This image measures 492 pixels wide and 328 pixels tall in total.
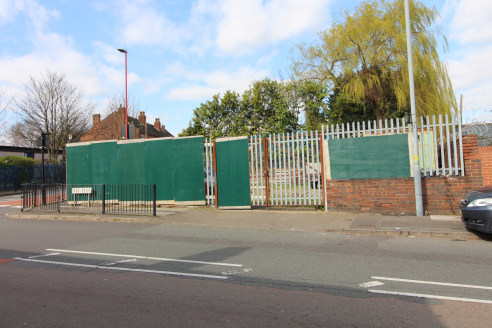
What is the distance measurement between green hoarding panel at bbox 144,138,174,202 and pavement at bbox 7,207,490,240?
0.74 metres

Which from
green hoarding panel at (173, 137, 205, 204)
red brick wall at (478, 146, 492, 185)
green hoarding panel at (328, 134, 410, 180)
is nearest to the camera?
red brick wall at (478, 146, 492, 185)

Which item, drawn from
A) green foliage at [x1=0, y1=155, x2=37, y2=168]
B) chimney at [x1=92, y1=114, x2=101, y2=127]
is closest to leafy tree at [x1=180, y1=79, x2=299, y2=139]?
green foliage at [x1=0, y1=155, x2=37, y2=168]

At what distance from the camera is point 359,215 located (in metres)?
11.1

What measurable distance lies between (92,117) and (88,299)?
4212cm

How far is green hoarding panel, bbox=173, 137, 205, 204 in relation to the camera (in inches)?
535

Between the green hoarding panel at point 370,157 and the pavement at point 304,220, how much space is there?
1.37 metres

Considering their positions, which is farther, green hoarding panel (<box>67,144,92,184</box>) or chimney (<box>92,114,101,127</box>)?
chimney (<box>92,114,101,127</box>)

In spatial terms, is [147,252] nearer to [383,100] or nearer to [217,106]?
[217,106]

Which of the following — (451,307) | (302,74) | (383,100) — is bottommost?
(451,307)

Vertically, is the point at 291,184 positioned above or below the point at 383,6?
below

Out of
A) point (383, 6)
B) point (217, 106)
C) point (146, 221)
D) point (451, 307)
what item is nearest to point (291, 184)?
point (146, 221)

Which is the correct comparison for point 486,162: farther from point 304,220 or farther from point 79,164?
point 79,164

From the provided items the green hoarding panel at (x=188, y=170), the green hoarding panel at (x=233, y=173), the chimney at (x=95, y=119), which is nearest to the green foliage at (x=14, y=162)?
the chimney at (x=95, y=119)

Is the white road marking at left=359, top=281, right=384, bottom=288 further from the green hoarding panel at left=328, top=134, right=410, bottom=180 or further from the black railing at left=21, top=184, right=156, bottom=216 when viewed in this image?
the black railing at left=21, top=184, right=156, bottom=216
